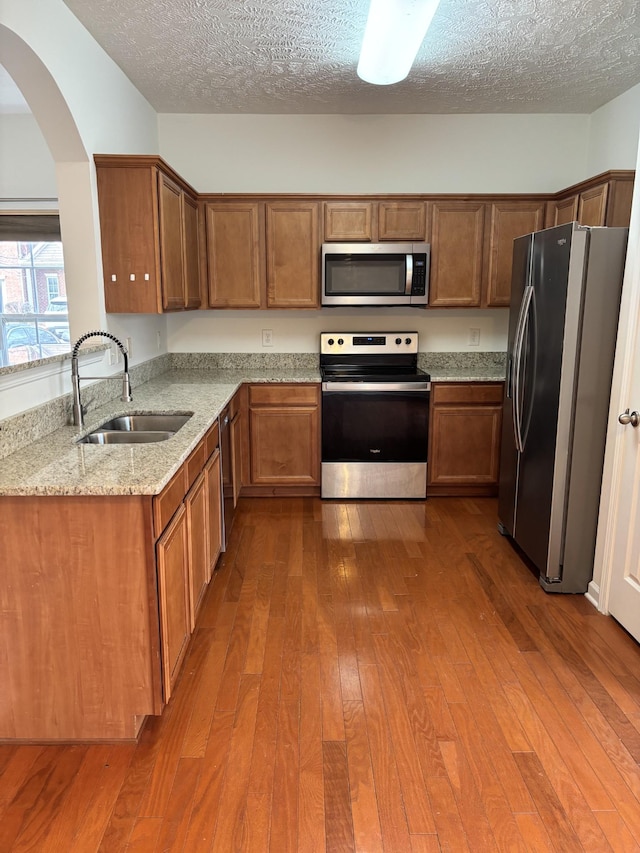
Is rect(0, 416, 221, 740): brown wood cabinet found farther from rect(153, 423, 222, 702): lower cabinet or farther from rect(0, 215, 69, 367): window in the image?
rect(0, 215, 69, 367): window

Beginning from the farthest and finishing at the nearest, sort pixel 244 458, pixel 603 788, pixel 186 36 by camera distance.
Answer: pixel 244 458, pixel 186 36, pixel 603 788

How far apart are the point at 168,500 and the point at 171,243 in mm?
1951

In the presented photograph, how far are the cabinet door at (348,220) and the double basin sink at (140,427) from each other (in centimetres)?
198

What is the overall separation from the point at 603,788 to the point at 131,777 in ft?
4.58

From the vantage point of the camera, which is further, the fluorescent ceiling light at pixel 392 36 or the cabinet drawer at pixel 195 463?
the fluorescent ceiling light at pixel 392 36

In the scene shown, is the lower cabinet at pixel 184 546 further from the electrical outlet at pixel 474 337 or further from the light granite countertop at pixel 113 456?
the electrical outlet at pixel 474 337

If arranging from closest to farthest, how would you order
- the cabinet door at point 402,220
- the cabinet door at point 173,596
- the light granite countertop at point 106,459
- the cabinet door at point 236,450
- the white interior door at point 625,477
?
the light granite countertop at point 106,459 < the cabinet door at point 173,596 < the white interior door at point 625,477 < the cabinet door at point 236,450 < the cabinet door at point 402,220

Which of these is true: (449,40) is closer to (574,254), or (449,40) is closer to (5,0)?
(574,254)

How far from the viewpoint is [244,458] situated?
13.6ft

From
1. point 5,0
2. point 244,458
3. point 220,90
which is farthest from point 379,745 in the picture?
point 220,90

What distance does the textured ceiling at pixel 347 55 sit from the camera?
272 centimetres

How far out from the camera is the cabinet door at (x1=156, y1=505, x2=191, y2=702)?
186cm

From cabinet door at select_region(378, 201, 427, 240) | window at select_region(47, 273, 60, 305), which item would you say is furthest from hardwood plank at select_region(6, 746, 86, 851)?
window at select_region(47, 273, 60, 305)

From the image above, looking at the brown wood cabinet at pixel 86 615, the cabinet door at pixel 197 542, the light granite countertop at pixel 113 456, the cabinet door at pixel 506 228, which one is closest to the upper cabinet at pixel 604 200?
the cabinet door at pixel 506 228
